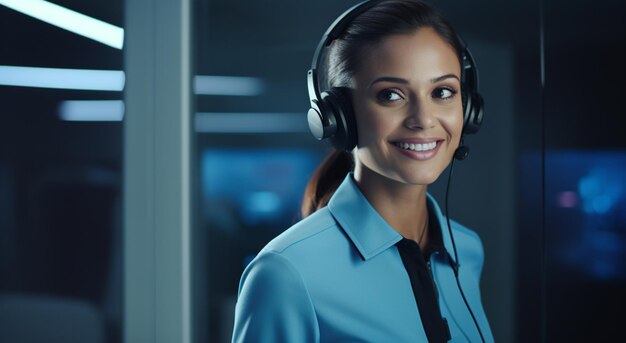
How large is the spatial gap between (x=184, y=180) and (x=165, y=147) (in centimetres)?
12

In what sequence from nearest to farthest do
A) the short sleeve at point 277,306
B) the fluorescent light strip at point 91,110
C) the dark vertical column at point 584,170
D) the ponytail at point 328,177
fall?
the short sleeve at point 277,306 → the ponytail at point 328,177 → the dark vertical column at point 584,170 → the fluorescent light strip at point 91,110

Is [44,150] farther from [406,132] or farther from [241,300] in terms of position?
[406,132]

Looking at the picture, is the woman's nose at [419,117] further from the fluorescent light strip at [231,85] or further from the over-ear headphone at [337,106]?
the fluorescent light strip at [231,85]

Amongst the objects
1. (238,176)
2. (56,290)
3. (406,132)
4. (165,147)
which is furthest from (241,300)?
(56,290)

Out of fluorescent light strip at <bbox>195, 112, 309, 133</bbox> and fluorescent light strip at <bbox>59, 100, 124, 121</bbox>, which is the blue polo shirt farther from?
fluorescent light strip at <bbox>59, 100, 124, 121</bbox>

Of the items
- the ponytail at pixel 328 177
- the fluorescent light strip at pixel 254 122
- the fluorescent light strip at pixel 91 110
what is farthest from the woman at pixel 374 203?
the fluorescent light strip at pixel 91 110

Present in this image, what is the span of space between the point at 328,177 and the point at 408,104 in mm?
321

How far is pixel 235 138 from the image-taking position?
1.53 meters

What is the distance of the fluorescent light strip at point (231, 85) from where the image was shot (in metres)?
1.50

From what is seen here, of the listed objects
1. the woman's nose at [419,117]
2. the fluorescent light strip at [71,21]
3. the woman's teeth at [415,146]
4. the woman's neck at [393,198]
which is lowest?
the woman's neck at [393,198]

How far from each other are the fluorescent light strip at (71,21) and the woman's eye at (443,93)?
1109 mm

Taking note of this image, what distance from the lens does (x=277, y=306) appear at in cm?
77

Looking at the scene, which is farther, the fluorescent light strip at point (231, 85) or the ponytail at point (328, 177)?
the fluorescent light strip at point (231, 85)

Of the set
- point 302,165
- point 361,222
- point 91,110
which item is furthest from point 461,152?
point 91,110
